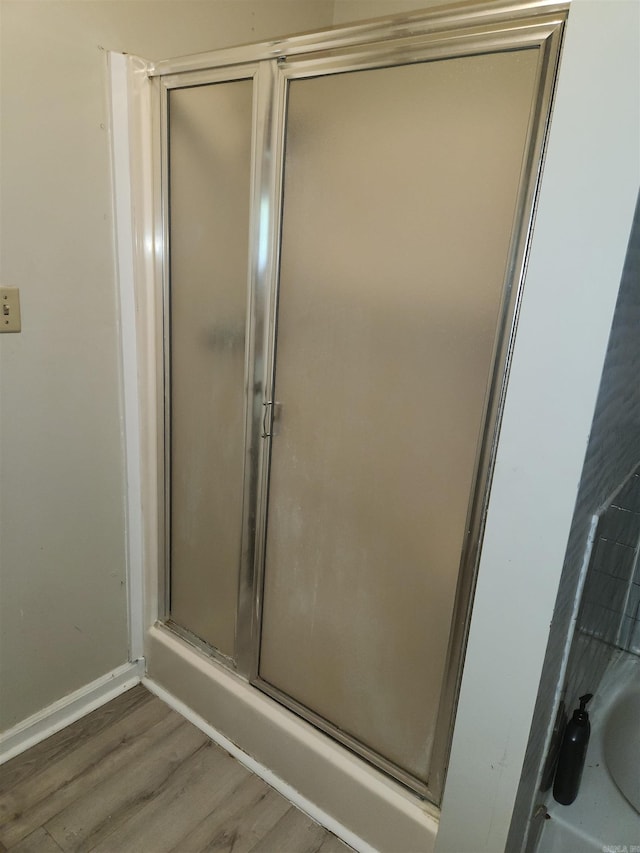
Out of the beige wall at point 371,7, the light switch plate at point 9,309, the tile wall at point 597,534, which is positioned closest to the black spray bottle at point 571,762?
the tile wall at point 597,534

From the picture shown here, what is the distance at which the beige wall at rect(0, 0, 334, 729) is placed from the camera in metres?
1.32

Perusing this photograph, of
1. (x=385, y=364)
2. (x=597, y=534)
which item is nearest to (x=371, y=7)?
(x=385, y=364)

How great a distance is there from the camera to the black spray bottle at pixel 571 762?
4.08 feet

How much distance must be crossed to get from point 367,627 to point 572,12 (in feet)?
4.05

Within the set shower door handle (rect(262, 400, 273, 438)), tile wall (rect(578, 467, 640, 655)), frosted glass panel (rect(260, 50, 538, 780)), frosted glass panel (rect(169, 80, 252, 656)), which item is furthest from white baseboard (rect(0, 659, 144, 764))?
tile wall (rect(578, 467, 640, 655))

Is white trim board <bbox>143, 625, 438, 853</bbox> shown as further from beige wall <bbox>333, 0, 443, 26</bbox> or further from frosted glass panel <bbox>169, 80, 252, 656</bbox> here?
beige wall <bbox>333, 0, 443, 26</bbox>

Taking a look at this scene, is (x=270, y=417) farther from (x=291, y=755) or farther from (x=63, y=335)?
(x=291, y=755)

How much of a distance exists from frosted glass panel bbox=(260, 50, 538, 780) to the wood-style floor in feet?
1.04

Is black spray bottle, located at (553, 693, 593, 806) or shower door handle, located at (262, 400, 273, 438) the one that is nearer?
black spray bottle, located at (553, 693, 593, 806)

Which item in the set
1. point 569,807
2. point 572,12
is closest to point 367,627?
point 569,807

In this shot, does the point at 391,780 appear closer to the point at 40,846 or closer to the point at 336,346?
the point at 40,846

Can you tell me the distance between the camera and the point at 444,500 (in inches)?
46.0

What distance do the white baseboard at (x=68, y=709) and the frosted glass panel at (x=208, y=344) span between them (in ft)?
0.98

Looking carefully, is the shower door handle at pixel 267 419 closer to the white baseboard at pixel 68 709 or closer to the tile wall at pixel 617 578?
the tile wall at pixel 617 578
